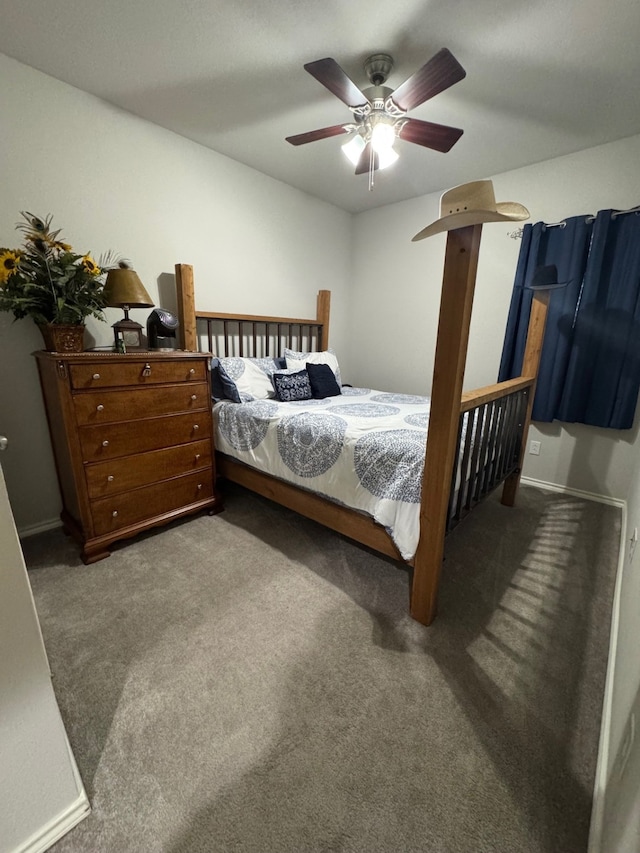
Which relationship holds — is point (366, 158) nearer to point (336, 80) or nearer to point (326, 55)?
point (326, 55)

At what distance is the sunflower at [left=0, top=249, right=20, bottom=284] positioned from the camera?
62.1 inches

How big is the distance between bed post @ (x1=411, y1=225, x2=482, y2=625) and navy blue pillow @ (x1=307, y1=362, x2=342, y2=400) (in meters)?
1.51

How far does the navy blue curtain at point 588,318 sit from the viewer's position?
2338mm

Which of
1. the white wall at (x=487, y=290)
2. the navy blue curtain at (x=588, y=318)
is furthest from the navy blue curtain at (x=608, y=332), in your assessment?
the white wall at (x=487, y=290)

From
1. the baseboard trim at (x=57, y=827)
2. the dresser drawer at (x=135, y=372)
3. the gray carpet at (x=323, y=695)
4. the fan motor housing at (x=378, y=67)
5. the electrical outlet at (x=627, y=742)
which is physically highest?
the fan motor housing at (x=378, y=67)

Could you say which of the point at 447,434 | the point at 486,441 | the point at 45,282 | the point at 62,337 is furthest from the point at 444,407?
the point at 45,282

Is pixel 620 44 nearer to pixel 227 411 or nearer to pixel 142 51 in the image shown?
pixel 142 51

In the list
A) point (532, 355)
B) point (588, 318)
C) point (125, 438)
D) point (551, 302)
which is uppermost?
point (551, 302)

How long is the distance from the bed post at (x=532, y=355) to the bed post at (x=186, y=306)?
2.38 meters

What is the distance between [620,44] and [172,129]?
2480 millimetres

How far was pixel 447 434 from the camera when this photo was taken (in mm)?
1296

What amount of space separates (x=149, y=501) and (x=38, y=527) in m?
0.75

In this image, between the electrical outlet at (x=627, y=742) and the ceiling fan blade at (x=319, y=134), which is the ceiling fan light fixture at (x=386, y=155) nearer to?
the ceiling fan blade at (x=319, y=134)

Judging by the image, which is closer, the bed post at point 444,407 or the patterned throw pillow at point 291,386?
the bed post at point 444,407
